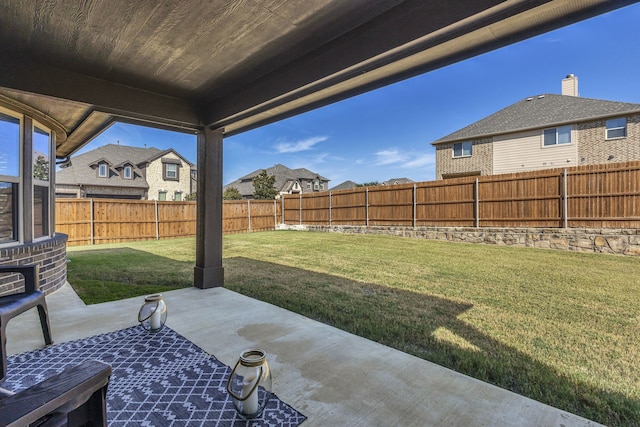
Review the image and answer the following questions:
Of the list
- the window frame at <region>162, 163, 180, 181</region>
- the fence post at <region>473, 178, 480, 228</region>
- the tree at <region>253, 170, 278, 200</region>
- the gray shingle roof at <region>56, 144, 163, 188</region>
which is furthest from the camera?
the tree at <region>253, 170, 278, 200</region>

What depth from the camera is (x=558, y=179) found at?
934 centimetres

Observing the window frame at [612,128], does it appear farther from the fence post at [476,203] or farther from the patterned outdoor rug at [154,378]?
the patterned outdoor rug at [154,378]

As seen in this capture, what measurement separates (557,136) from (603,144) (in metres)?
1.69

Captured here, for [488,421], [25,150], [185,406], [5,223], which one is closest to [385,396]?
[488,421]

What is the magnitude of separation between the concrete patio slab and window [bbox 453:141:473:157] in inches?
642

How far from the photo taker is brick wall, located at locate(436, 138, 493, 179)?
16578 mm

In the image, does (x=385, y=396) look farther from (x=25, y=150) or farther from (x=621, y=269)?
(x=621, y=269)

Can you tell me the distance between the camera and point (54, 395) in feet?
3.33

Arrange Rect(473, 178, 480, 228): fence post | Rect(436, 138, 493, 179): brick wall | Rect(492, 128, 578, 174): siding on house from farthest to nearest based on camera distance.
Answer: Rect(436, 138, 493, 179): brick wall, Rect(492, 128, 578, 174): siding on house, Rect(473, 178, 480, 228): fence post

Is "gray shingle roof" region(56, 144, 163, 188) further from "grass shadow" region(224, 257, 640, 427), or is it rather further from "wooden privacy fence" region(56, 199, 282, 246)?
"grass shadow" region(224, 257, 640, 427)

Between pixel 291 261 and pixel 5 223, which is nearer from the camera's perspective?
pixel 5 223

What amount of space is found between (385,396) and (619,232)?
9463 mm

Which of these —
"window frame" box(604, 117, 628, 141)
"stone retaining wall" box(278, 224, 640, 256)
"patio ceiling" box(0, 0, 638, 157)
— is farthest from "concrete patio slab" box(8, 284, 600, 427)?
"window frame" box(604, 117, 628, 141)

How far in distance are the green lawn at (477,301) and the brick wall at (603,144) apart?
8.40 metres
